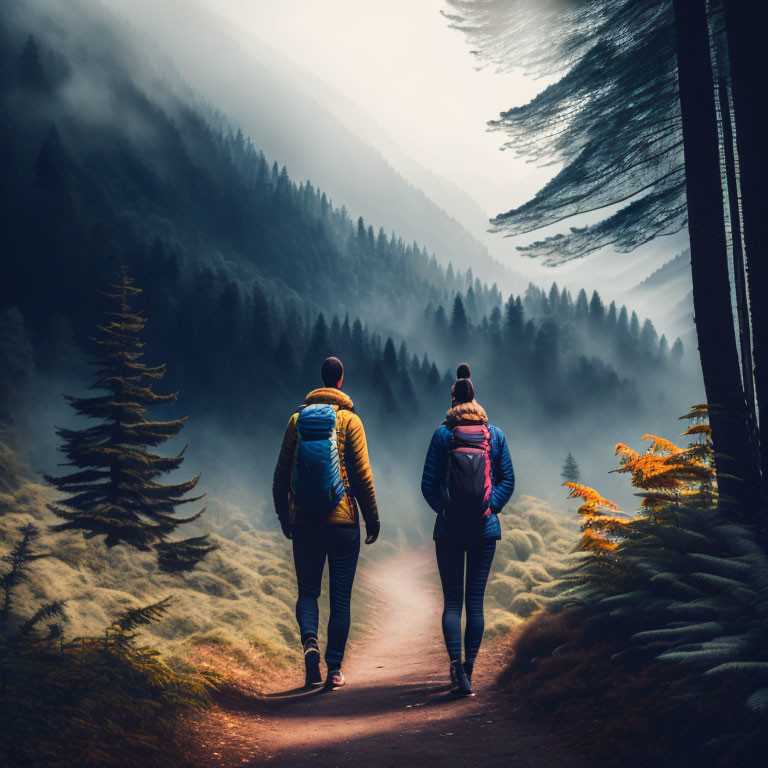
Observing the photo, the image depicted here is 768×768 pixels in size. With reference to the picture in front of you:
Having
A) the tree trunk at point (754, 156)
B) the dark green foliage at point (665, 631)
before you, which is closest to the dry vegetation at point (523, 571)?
the dark green foliage at point (665, 631)

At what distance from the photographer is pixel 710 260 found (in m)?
6.39

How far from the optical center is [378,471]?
184 ft

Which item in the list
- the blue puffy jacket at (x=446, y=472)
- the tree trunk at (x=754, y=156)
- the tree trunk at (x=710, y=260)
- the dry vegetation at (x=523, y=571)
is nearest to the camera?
the tree trunk at (x=754, y=156)

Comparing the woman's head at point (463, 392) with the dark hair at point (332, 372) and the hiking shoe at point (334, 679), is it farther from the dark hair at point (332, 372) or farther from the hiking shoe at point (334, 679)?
the hiking shoe at point (334, 679)

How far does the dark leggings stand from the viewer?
213 inches

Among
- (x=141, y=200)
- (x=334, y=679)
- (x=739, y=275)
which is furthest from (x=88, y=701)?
(x=141, y=200)

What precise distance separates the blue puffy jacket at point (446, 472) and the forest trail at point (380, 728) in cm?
152

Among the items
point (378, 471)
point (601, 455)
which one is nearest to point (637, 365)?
point (601, 455)

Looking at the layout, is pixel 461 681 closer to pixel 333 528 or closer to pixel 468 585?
pixel 468 585

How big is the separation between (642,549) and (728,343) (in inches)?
100

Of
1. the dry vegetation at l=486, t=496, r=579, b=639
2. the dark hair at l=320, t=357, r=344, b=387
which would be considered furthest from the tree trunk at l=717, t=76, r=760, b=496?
the dark hair at l=320, t=357, r=344, b=387

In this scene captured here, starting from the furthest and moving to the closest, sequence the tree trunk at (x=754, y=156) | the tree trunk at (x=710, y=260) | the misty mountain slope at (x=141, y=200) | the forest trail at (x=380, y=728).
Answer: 1. the misty mountain slope at (x=141, y=200)
2. the tree trunk at (x=710, y=260)
3. the tree trunk at (x=754, y=156)
4. the forest trail at (x=380, y=728)

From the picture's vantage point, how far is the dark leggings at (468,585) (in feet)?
17.7

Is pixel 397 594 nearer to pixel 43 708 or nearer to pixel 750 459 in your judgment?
pixel 750 459
